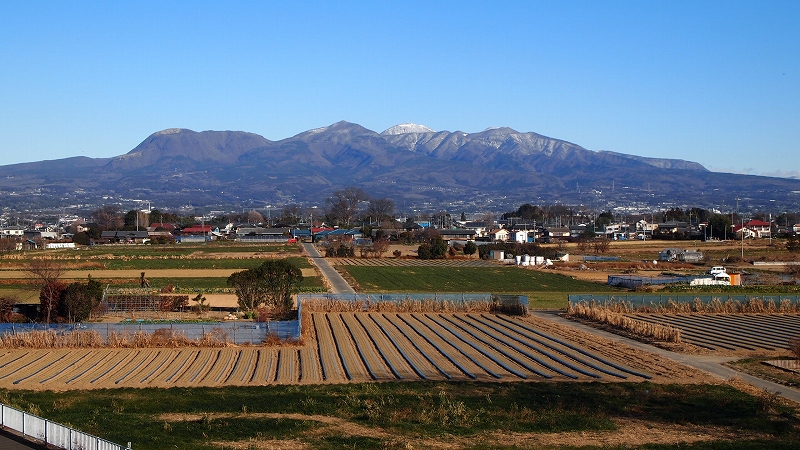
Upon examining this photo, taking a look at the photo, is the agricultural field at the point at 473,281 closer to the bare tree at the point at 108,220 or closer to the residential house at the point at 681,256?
the residential house at the point at 681,256

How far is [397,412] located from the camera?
47.4ft

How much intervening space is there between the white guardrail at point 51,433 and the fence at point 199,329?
9.77 m

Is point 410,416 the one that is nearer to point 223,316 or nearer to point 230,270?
point 223,316

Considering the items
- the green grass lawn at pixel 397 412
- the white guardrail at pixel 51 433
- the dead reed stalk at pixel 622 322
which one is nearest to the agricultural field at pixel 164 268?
the dead reed stalk at pixel 622 322

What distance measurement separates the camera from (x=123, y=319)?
90.0 ft

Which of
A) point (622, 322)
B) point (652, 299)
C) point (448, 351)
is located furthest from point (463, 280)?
point (448, 351)

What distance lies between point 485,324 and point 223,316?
9130 mm

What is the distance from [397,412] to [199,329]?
35.5 feet

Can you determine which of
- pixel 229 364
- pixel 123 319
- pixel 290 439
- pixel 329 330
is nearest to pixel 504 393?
pixel 290 439

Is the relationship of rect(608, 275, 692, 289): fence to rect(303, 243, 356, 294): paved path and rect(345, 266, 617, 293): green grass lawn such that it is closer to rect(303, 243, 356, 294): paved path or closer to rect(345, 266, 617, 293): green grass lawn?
rect(345, 266, 617, 293): green grass lawn

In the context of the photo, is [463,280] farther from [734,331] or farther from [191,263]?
[734,331]

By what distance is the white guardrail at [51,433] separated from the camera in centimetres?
1071

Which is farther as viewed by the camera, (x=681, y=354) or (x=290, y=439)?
(x=681, y=354)

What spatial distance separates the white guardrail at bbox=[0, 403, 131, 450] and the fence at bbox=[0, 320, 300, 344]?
977 cm
